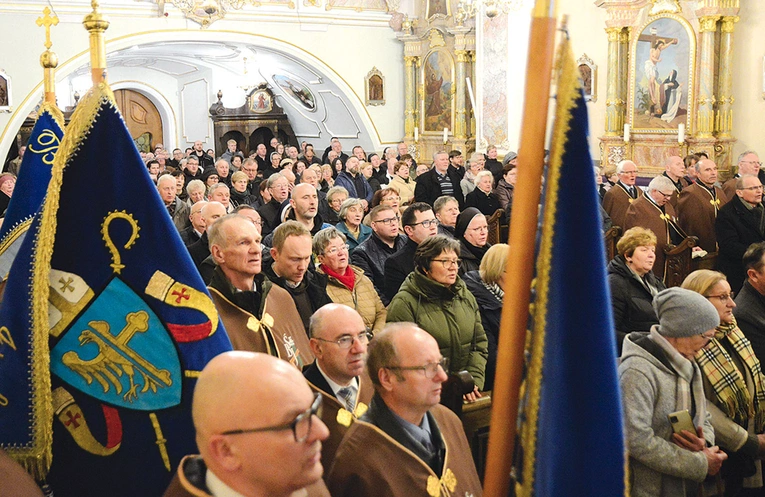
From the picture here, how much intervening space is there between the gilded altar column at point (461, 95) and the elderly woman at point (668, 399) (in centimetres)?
1376

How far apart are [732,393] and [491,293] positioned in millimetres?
1469

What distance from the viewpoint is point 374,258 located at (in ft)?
19.7

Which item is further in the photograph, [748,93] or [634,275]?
[748,93]

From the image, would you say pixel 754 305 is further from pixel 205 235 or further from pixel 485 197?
pixel 485 197

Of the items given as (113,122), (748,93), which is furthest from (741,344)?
(748,93)

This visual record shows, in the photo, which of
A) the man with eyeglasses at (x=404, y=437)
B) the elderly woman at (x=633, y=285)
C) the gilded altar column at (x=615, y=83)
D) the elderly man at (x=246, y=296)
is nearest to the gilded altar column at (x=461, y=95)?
the gilded altar column at (x=615, y=83)

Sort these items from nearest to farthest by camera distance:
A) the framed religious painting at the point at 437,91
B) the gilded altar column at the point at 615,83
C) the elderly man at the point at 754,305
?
the elderly man at the point at 754,305 < the gilded altar column at the point at 615,83 < the framed religious painting at the point at 437,91

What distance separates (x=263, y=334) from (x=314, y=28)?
1449cm

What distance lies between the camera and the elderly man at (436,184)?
11.8 meters

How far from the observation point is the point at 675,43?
12.5 meters

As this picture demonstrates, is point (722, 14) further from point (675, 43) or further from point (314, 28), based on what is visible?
point (314, 28)

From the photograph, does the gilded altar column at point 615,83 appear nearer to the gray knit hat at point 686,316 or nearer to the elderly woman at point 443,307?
the elderly woman at point 443,307

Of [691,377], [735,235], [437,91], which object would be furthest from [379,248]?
[437,91]

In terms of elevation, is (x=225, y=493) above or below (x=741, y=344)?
above
